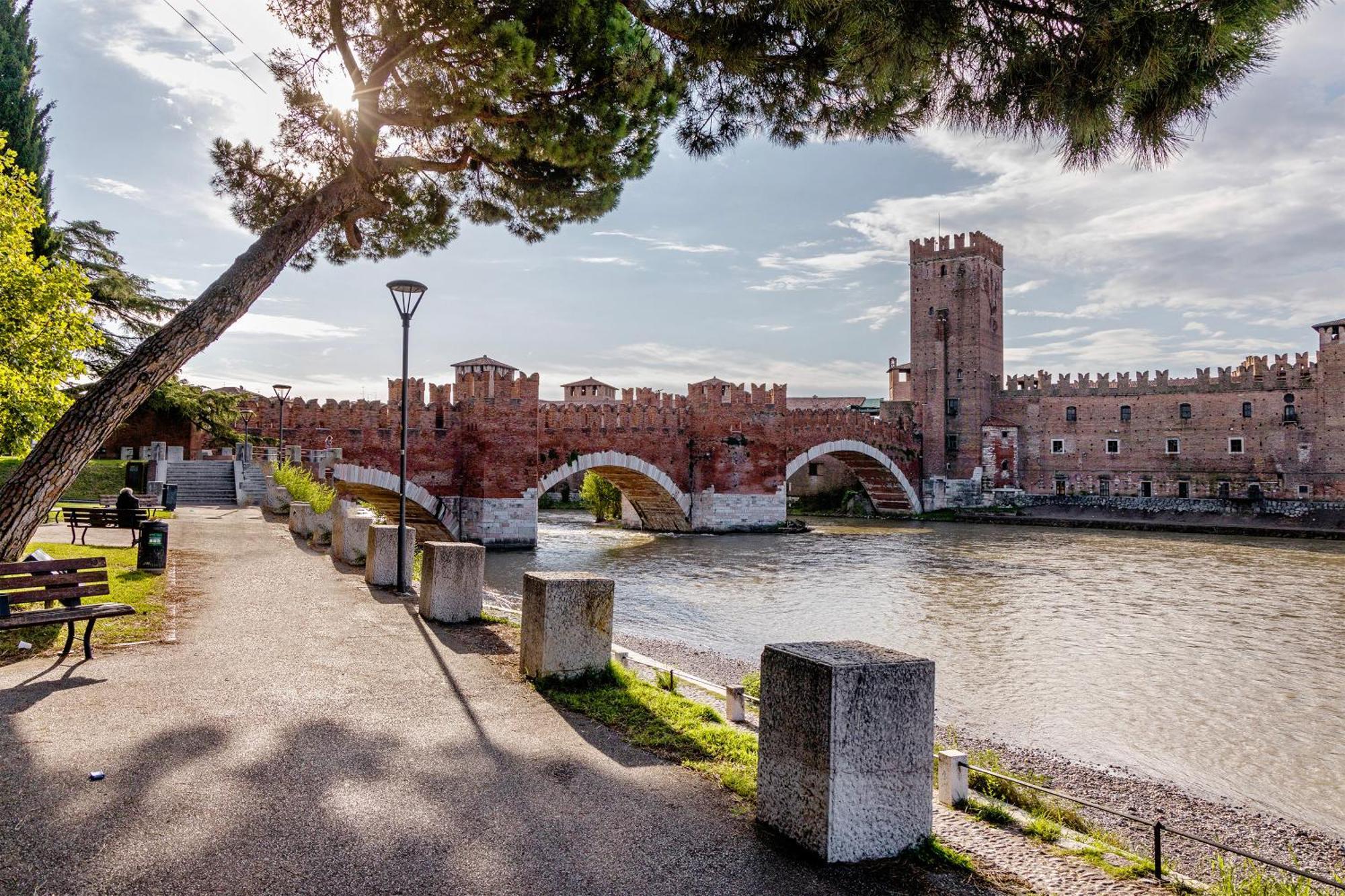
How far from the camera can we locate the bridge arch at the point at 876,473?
37.8 meters

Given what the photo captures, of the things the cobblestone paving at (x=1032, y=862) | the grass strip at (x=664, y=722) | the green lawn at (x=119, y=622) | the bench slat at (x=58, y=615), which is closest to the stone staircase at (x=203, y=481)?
the green lawn at (x=119, y=622)

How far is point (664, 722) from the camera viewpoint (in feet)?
15.8

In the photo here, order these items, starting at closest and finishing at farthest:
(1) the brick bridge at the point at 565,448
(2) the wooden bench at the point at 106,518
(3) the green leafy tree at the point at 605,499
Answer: (2) the wooden bench at the point at 106,518 < (1) the brick bridge at the point at 565,448 < (3) the green leafy tree at the point at 605,499

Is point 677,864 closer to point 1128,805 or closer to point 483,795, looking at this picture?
point 483,795

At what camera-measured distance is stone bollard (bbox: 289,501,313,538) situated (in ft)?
44.4

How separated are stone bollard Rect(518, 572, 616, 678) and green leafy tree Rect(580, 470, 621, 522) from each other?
3139 centimetres

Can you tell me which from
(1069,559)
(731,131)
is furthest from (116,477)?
(1069,559)

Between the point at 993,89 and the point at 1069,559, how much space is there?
21.6 meters

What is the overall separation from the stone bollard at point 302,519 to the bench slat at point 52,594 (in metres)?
7.62

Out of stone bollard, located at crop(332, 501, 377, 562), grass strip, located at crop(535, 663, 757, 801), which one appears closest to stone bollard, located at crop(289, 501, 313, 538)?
stone bollard, located at crop(332, 501, 377, 562)

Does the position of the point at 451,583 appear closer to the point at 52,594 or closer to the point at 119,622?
the point at 119,622

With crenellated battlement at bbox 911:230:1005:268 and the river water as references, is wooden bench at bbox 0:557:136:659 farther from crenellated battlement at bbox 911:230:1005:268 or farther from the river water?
crenellated battlement at bbox 911:230:1005:268

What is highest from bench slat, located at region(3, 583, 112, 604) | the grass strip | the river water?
bench slat, located at region(3, 583, 112, 604)

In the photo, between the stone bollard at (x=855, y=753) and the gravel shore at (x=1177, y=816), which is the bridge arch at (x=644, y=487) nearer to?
the gravel shore at (x=1177, y=816)
